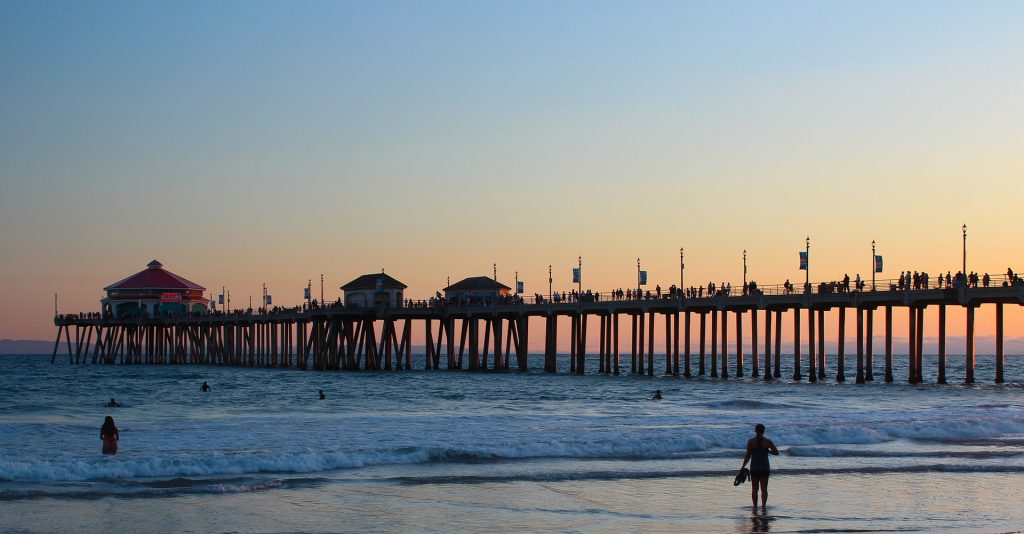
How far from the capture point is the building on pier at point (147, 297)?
11338 cm

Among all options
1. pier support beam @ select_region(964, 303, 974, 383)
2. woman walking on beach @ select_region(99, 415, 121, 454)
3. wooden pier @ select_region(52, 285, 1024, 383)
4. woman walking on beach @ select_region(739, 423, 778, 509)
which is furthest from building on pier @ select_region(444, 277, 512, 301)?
woman walking on beach @ select_region(739, 423, 778, 509)

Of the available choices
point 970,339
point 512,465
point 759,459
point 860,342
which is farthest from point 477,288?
point 759,459

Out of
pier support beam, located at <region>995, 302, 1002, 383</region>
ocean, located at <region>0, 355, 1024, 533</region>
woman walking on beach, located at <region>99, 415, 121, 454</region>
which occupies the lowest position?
ocean, located at <region>0, 355, 1024, 533</region>

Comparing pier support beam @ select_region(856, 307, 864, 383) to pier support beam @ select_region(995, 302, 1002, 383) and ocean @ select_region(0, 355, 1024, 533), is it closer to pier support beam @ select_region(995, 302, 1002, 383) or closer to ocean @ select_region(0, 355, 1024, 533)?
pier support beam @ select_region(995, 302, 1002, 383)

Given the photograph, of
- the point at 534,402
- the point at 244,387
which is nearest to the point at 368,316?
the point at 244,387

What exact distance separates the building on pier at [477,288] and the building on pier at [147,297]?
124 feet

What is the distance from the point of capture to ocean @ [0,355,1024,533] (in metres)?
18.0

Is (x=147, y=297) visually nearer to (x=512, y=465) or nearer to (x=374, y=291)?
(x=374, y=291)

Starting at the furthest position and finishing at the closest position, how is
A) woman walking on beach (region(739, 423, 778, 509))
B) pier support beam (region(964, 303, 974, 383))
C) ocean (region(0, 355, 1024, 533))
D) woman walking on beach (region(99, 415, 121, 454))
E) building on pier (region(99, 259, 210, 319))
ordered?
1. building on pier (region(99, 259, 210, 319))
2. pier support beam (region(964, 303, 974, 383))
3. woman walking on beach (region(99, 415, 121, 454))
4. woman walking on beach (region(739, 423, 778, 509))
5. ocean (region(0, 355, 1024, 533))

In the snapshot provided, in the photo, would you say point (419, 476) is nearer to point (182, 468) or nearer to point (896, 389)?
point (182, 468)

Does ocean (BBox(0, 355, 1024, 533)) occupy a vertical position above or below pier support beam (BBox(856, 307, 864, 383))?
below

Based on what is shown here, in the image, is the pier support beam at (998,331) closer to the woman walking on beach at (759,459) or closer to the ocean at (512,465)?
the ocean at (512,465)

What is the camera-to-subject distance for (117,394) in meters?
53.8

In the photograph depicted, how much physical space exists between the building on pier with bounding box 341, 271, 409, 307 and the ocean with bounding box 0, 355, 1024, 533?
35392 millimetres
